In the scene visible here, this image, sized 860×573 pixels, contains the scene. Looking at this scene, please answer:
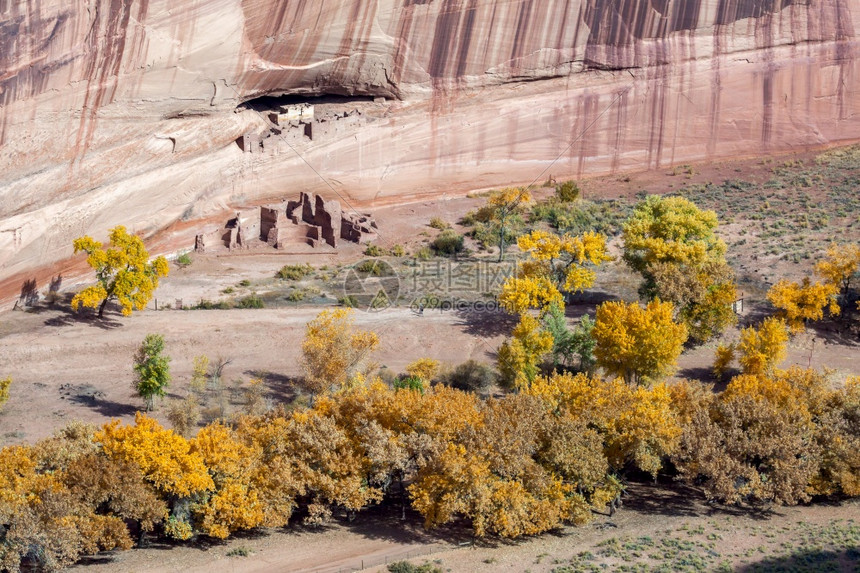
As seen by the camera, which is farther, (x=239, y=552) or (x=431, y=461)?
(x=431, y=461)

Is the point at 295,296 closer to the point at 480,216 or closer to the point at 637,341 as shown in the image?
the point at 480,216

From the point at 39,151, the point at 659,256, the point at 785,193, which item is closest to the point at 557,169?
the point at 785,193

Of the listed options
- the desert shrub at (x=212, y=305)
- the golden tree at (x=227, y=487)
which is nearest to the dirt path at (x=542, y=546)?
the golden tree at (x=227, y=487)

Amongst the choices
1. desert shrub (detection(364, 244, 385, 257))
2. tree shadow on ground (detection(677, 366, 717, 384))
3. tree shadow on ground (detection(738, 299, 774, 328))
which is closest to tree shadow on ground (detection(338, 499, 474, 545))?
tree shadow on ground (detection(677, 366, 717, 384))

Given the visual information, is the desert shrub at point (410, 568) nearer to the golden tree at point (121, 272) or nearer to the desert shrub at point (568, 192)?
the golden tree at point (121, 272)

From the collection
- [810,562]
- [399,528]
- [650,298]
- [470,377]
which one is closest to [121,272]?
[470,377]

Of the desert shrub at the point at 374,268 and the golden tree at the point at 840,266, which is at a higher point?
the golden tree at the point at 840,266

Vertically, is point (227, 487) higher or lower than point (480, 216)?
lower
